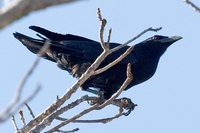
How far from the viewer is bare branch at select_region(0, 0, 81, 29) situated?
1.70 metres

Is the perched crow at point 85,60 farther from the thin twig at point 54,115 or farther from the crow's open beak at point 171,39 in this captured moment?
the thin twig at point 54,115

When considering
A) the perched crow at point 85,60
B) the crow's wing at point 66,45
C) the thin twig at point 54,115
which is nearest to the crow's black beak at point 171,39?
the perched crow at point 85,60

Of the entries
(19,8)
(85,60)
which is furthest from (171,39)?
(19,8)

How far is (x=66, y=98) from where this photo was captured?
Result: 3.85 metres

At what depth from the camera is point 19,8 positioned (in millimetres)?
1702

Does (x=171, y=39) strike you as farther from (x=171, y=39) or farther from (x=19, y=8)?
(x=19, y=8)

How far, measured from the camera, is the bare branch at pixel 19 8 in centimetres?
170

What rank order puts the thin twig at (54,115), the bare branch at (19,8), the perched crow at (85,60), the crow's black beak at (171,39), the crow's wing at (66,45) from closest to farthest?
the bare branch at (19,8)
the thin twig at (54,115)
the crow's wing at (66,45)
the perched crow at (85,60)
the crow's black beak at (171,39)

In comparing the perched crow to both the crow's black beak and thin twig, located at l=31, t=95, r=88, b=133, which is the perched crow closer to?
the crow's black beak

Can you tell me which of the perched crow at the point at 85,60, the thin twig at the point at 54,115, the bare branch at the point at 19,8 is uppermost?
the perched crow at the point at 85,60

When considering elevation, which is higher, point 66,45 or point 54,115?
point 66,45

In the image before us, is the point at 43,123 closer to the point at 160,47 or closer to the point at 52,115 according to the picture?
the point at 52,115

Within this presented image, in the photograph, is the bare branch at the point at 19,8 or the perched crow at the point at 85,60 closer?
the bare branch at the point at 19,8

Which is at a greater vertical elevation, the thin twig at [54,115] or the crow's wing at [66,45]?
the crow's wing at [66,45]
